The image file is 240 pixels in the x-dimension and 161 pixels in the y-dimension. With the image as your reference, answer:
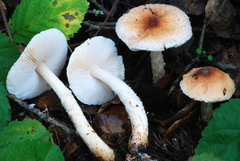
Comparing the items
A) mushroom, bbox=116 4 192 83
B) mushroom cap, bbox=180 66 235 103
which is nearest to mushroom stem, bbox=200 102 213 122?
mushroom cap, bbox=180 66 235 103

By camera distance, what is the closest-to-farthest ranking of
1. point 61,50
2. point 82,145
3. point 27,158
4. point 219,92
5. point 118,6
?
point 27,158 < point 219,92 < point 82,145 < point 61,50 < point 118,6

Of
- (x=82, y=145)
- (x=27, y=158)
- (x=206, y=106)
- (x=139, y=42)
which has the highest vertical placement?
(x=139, y=42)

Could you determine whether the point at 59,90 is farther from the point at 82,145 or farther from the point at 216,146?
the point at 216,146

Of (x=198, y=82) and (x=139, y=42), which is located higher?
(x=139, y=42)

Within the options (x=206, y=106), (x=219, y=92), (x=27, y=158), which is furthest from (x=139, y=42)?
(x=27, y=158)

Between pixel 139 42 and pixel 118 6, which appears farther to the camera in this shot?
pixel 118 6

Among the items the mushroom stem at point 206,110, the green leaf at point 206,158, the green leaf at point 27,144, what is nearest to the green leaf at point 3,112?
the green leaf at point 27,144

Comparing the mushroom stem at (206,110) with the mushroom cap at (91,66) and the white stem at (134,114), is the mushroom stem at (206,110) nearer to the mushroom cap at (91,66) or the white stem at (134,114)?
the white stem at (134,114)

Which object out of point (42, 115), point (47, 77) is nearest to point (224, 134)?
point (42, 115)

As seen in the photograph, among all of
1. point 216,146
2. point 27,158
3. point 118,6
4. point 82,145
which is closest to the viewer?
point 27,158
